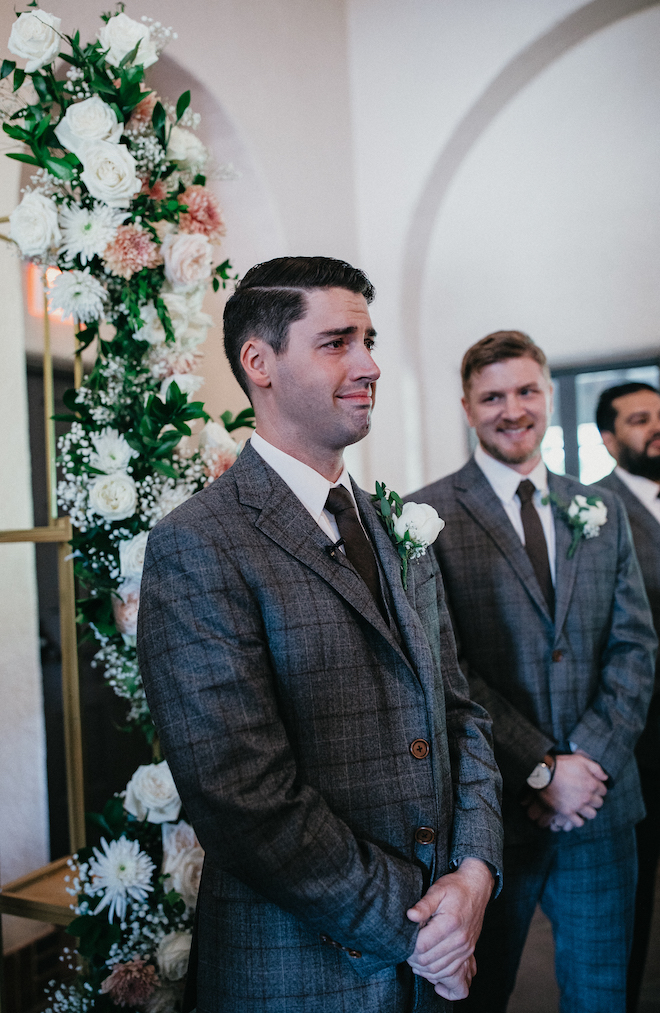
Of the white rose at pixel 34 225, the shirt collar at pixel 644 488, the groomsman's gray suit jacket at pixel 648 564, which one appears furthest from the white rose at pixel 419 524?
the shirt collar at pixel 644 488

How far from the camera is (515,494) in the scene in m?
2.09

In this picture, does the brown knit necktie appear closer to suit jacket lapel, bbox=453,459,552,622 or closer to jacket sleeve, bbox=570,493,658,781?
suit jacket lapel, bbox=453,459,552,622

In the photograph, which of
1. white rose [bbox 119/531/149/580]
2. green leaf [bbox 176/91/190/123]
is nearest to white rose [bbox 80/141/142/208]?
green leaf [bbox 176/91/190/123]

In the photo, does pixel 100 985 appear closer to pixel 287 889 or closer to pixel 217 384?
pixel 287 889

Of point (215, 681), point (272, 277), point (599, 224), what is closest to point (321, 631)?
point (215, 681)

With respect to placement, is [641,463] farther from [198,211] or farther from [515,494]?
[198,211]

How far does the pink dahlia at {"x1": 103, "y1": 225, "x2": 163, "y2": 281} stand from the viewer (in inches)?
70.4

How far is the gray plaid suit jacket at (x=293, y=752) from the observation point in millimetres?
1114

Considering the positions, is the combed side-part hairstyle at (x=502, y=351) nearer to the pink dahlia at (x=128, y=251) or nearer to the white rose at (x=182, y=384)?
the white rose at (x=182, y=384)

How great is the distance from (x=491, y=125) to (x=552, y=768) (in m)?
2.48

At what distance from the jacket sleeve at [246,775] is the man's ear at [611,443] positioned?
2.06 m

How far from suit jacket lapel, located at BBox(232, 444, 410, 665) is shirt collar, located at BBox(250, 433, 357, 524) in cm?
4

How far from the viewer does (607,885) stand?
1922 mm

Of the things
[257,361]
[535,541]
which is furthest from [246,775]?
[535,541]
